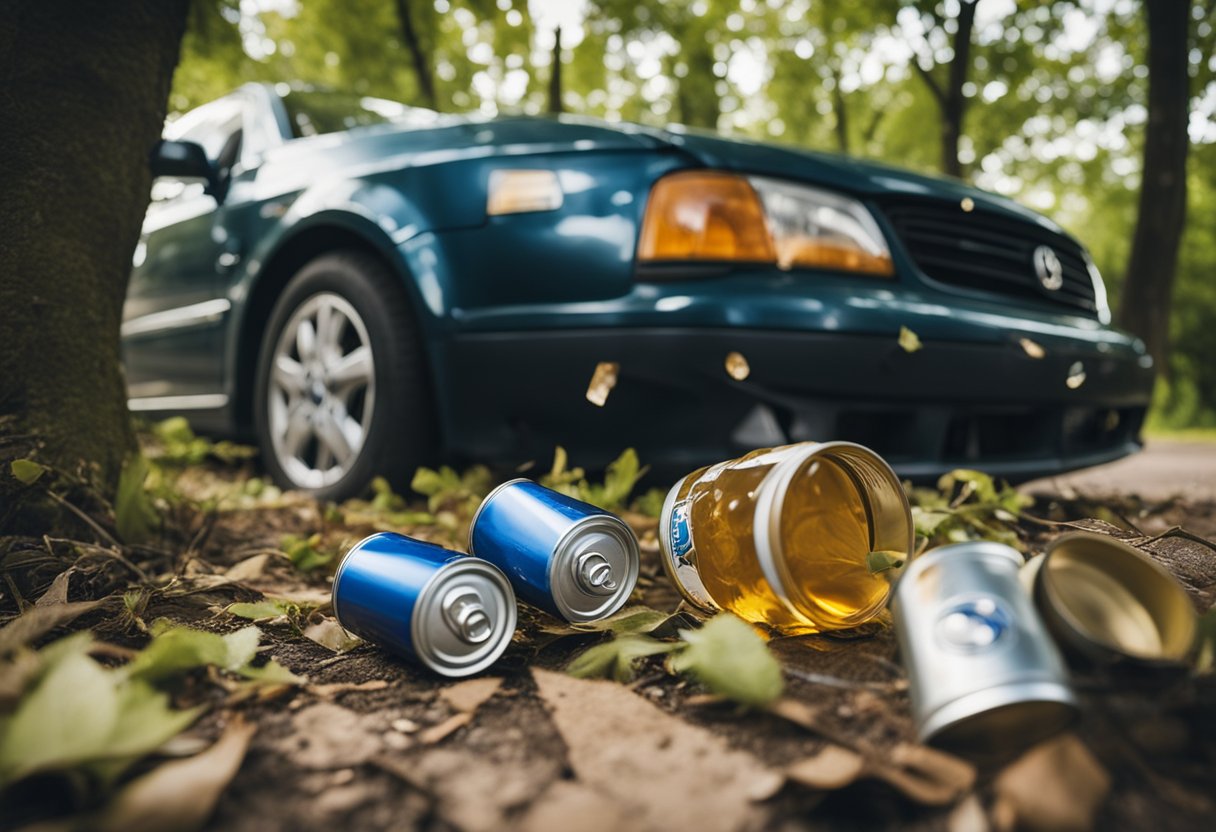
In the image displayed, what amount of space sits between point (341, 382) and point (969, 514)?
1.74 m

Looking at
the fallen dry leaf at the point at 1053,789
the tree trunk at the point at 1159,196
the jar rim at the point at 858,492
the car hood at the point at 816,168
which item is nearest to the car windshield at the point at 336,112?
the car hood at the point at 816,168

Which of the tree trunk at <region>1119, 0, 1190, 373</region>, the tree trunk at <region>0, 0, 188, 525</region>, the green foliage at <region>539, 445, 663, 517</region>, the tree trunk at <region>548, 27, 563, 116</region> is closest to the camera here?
the tree trunk at <region>0, 0, 188, 525</region>

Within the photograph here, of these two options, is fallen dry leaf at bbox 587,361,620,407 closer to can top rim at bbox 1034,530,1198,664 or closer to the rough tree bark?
can top rim at bbox 1034,530,1198,664

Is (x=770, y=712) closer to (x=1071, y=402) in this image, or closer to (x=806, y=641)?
(x=806, y=641)

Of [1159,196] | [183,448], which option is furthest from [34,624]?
[1159,196]

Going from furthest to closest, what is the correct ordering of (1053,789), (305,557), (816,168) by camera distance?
(816,168)
(305,557)
(1053,789)

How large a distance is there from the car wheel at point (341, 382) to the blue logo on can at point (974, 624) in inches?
66.2

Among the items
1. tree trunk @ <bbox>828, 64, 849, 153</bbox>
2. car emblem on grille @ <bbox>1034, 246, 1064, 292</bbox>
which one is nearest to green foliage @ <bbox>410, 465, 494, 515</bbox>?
car emblem on grille @ <bbox>1034, 246, 1064, 292</bbox>

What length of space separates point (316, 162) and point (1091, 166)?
16800mm

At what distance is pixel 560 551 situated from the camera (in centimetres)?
136

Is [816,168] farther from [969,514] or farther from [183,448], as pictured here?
[183,448]

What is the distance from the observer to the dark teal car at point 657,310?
78.2 inches

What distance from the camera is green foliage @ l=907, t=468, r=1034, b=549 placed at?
5.90 feet

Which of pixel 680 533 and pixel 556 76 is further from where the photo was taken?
pixel 556 76
